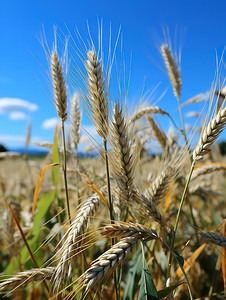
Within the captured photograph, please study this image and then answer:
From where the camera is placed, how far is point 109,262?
813 millimetres

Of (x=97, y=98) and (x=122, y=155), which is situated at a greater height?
(x=97, y=98)

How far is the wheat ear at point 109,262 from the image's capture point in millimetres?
785

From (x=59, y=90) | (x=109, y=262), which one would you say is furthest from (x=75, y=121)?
(x=109, y=262)

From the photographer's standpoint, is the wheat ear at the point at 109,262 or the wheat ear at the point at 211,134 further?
the wheat ear at the point at 211,134

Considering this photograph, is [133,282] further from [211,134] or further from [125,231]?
[211,134]

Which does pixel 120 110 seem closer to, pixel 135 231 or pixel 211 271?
pixel 135 231

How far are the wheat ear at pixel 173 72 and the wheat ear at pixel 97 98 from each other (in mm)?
1068

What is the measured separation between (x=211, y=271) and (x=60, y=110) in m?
1.47

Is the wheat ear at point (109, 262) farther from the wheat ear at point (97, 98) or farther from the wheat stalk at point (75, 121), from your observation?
the wheat stalk at point (75, 121)

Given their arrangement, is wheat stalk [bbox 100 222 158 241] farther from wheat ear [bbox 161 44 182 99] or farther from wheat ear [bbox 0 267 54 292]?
wheat ear [bbox 161 44 182 99]

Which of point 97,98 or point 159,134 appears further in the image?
point 159,134

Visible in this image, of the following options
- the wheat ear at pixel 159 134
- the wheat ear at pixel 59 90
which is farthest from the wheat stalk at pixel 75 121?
the wheat ear at pixel 159 134

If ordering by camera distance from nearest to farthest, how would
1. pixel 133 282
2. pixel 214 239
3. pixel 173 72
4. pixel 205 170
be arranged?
pixel 214 239 < pixel 133 282 < pixel 205 170 < pixel 173 72

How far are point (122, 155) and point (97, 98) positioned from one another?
236 millimetres
